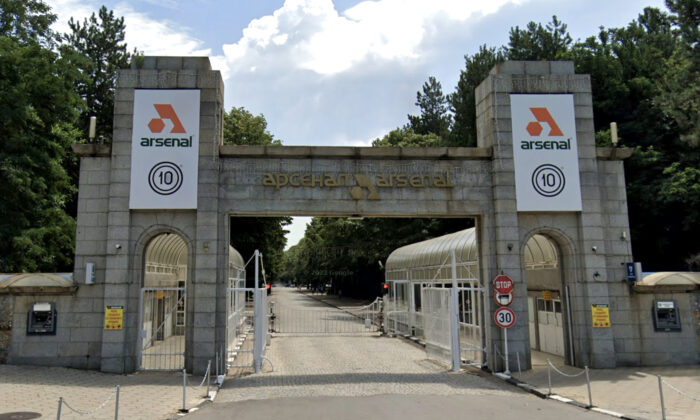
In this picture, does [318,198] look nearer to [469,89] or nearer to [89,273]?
[89,273]

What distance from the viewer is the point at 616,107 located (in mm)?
33719

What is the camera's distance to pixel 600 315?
585 inches

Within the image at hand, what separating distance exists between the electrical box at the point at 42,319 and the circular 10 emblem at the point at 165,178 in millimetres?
4359

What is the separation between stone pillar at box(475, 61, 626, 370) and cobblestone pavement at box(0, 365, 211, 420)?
29.2 feet

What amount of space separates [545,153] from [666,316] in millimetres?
6044

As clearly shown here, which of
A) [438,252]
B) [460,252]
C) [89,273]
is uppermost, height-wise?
[438,252]

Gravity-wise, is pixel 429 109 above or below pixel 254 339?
above

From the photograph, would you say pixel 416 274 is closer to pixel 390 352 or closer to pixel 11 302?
pixel 390 352

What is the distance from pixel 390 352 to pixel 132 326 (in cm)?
939

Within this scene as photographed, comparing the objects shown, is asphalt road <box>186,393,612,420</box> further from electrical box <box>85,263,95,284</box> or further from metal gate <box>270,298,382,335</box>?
metal gate <box>270,298,382,335</box>

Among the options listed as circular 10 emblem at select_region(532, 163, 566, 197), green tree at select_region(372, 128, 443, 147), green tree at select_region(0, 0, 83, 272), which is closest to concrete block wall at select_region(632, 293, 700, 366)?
circular 10 emblem at select_region(532, 163, 566, 197)

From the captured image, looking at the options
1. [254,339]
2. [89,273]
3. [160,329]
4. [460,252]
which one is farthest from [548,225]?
[160,329]

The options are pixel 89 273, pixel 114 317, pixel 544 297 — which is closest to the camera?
pixel 114 317

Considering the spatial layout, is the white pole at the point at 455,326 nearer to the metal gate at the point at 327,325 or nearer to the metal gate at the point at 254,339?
the metal gate at the point at 254,339
